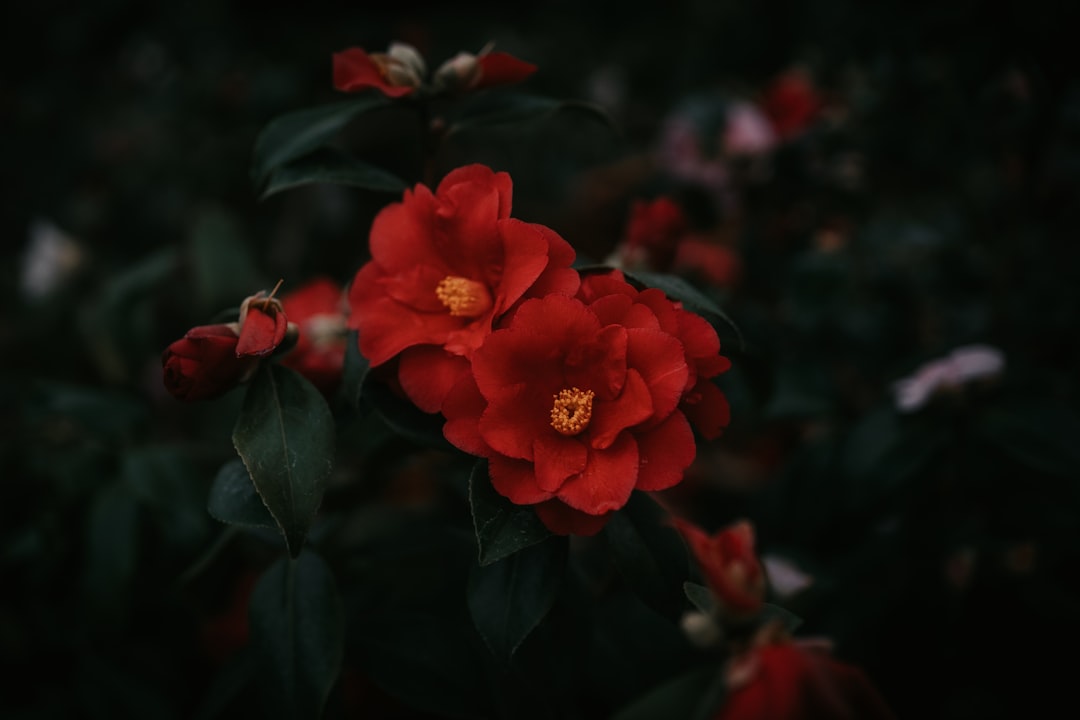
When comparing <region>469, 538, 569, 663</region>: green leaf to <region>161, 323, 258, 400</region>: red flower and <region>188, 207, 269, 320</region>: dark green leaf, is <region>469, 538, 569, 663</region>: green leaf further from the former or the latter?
<region>188, 207, 269, 320</region>: dark green leaf

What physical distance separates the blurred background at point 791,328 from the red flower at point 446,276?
169mm

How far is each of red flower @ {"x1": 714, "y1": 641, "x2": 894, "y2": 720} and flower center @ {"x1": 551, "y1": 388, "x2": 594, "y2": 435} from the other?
23 cm

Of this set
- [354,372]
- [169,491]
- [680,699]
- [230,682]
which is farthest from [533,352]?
[169,491]

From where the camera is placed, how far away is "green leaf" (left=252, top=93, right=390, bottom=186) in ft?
2.88

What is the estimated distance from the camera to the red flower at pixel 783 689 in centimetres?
59

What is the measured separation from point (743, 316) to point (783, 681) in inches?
34.8

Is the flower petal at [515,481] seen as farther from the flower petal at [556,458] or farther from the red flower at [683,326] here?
the red flower at [683,326]

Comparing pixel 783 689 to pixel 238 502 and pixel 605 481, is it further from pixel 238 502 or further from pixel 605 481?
pixel 238 502

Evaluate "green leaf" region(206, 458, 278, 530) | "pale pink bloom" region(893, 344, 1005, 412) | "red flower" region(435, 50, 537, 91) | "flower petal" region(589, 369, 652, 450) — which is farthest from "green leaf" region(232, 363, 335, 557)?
"pale pink bloom" region(893, 344, 1005, 412)

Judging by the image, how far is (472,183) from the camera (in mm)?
789

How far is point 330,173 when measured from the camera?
863 mm

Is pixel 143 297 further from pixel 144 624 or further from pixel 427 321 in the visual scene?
pixel 427 321

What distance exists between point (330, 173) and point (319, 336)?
221 millimetres

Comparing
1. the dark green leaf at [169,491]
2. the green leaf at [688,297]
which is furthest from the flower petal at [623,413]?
the dark green leaf at [169,491]
